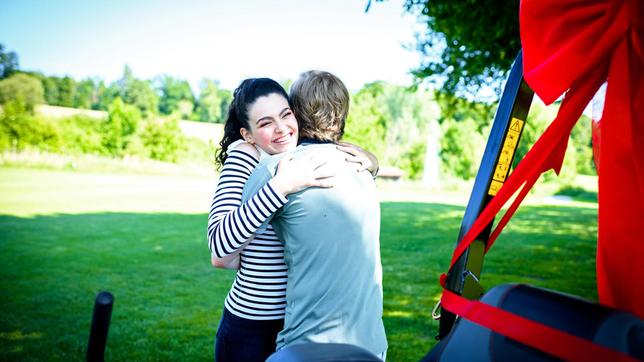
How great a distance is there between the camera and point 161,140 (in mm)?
40031

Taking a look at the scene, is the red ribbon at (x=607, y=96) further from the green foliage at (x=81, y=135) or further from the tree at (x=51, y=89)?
the tree at (x=51, y=89)

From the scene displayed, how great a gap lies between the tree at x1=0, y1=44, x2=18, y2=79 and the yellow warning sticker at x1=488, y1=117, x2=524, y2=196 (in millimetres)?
49255

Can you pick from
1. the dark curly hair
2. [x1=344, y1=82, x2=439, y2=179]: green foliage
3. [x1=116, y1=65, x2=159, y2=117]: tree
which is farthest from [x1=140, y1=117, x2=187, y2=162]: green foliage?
the dark curly hair

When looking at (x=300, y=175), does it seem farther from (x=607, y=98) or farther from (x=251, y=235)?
(x=607, y=98)

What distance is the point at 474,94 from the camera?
925 cm

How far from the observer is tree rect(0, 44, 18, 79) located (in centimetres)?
A: 4278

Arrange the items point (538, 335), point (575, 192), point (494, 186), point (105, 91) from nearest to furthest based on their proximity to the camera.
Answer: point (538, 335) → point (494, 186) → point (575, 192) → point (105, 91)

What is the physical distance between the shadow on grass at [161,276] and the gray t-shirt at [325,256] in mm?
2986

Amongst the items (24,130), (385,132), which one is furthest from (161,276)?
(24,130)

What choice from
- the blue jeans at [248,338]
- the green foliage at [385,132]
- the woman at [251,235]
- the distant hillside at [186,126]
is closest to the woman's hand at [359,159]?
the woman at [251,235]

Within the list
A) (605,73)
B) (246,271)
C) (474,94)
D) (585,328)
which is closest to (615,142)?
(605,73)

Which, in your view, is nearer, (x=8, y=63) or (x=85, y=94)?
(x=8, y=63)

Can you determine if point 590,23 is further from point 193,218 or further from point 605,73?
point 193,218

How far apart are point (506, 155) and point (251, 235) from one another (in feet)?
3.09
